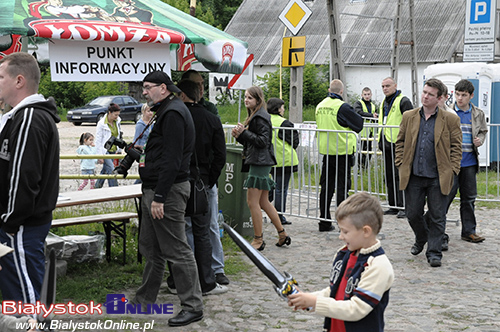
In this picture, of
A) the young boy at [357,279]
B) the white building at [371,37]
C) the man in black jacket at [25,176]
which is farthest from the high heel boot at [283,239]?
the white building at [371,37]

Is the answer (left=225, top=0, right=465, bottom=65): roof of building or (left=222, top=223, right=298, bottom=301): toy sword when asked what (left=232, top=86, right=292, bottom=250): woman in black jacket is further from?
(left=225, top=0, right=465, bottom=65): roof of building

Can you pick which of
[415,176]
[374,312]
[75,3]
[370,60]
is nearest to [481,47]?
[415,176]

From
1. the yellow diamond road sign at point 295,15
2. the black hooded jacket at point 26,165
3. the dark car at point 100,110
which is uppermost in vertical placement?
the yellow diamond road sign at point 295,15

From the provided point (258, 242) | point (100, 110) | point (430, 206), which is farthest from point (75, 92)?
point (430, 206)

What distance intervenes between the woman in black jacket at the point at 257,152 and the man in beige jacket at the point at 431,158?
4.96 feet

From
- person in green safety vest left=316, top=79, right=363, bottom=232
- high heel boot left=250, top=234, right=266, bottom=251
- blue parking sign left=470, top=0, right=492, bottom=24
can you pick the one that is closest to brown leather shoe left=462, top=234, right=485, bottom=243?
person in green safety vest left=316, top=79, right=363, bottom=232

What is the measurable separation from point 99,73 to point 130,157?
2.78 ft

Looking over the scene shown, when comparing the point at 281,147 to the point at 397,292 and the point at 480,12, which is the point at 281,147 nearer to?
the point at 397,292

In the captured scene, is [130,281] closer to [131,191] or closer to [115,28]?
[131,191]

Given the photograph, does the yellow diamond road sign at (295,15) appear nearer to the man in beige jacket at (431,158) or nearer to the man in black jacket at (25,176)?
the man in beige jacket at (431,158)

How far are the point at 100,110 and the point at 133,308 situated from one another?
28.5 m

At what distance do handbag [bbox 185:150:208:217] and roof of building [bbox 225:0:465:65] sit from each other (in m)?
21.5

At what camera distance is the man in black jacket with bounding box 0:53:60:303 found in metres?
3.87

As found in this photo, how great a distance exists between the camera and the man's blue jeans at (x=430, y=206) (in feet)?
23.9
